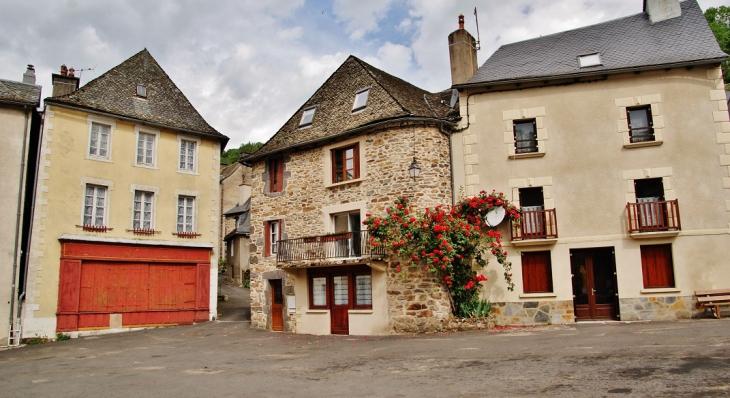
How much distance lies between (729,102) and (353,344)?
1308 cm

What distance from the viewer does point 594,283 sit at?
1484 centimetres

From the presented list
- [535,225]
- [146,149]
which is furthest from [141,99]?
[535,225]

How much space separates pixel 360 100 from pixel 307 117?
2.39m

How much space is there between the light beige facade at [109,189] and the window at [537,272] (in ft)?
37.2

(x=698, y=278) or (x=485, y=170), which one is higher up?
(x=485, y=170)

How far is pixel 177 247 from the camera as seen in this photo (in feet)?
63.8

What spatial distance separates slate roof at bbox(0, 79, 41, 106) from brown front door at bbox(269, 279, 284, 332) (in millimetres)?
9380

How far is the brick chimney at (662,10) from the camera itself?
16.5 metres

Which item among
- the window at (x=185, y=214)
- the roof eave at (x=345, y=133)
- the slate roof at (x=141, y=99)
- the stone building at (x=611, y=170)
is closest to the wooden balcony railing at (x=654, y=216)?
the stone building at (x=611, y=170)

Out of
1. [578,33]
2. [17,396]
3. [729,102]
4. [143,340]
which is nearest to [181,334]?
[143,340]

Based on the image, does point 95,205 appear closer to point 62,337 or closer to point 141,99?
point 62,337

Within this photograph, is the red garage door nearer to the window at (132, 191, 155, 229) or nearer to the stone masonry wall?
the window at (132, 191, 155, 229)

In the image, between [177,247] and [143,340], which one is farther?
[177,247]

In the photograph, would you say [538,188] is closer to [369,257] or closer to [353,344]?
[369,257]
